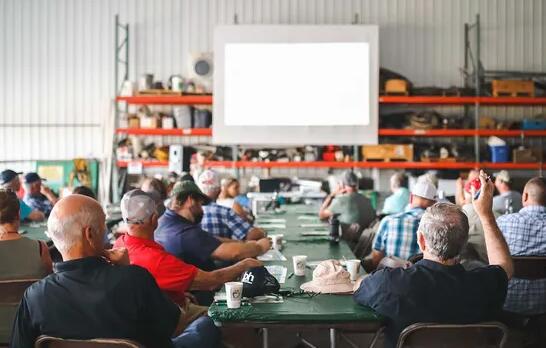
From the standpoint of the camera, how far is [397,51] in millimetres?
11594

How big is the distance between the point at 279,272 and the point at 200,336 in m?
0.78

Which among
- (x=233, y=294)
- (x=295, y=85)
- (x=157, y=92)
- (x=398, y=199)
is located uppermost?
(x=295, y=85)

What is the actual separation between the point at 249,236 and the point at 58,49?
770 centimetres

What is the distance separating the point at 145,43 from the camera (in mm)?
11719

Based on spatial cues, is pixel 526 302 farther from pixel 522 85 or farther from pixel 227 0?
pixel 227 0

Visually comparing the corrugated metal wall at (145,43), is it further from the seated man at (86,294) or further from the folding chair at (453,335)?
the folding chair at (453,335)

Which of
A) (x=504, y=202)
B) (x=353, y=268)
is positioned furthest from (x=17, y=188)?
(x=504, y=202)

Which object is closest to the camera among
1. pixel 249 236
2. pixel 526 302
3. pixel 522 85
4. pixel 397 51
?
pixel 526 302

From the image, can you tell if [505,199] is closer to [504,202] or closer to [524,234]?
[504,202]

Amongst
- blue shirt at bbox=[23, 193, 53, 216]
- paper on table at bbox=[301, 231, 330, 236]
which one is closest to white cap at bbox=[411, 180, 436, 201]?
paper on table at bbox=[301, 231, 330, 236]

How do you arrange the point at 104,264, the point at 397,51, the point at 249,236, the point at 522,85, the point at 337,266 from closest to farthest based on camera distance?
the point at 104,264
the point at 337,266
the point at 249,236
the point at 522,85
the point at 397,51

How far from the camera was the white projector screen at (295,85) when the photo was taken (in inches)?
430

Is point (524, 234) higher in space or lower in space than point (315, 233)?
higher

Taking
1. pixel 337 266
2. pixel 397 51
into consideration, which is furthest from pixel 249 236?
pixel 397 51
